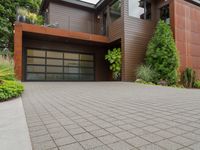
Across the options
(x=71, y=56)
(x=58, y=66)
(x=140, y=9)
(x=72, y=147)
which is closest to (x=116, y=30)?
(x=140, y=9)

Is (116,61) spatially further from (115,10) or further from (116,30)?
(115,10)

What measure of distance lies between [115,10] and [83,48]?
3.93 m

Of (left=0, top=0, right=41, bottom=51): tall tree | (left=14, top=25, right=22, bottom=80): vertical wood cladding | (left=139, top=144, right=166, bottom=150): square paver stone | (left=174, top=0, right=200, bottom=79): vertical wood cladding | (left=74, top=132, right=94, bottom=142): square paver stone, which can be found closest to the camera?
(left=139, top=144, right=166, bottom=150): square paver stone

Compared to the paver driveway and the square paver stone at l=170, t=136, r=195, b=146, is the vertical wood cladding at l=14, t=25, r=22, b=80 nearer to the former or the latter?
the paver driveway

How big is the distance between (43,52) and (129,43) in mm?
6383

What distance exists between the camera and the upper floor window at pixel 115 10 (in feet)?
39.5

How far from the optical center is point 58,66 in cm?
1266

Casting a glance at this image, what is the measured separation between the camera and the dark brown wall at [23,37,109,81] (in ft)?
38.2

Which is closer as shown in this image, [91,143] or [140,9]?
Result: [91,143]

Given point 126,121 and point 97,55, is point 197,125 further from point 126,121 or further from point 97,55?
point 97,55

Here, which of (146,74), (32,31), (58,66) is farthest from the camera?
(58,66)

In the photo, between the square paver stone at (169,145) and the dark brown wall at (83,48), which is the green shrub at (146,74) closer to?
the dark brown wall at (83,48)

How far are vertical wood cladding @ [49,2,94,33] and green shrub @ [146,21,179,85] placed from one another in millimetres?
6061

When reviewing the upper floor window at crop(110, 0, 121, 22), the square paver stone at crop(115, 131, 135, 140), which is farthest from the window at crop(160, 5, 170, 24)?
the square paver stone at crop(115, 131, 135, 140)
